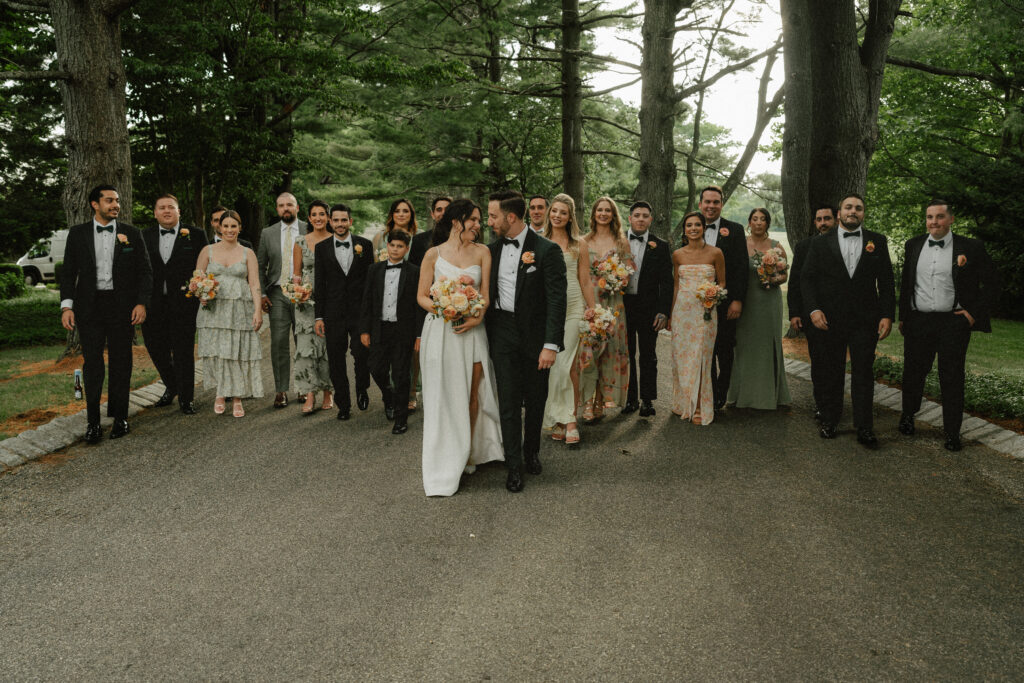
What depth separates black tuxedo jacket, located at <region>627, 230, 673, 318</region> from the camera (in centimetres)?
862

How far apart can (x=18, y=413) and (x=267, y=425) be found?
114 inches

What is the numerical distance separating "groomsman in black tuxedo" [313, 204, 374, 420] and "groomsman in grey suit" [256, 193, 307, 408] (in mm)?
703

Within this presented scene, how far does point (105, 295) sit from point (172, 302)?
1.27 m

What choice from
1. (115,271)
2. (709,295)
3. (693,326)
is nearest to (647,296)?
(693,326)

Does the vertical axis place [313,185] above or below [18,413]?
above

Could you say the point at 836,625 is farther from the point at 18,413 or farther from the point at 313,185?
the point at 313,185

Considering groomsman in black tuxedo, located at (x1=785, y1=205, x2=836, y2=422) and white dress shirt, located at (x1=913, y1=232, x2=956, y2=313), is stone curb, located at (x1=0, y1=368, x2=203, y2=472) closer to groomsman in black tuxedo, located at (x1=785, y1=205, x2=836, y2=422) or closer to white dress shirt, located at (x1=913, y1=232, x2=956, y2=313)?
groomsman in black tuxedo, located at (x1=785, y1=205, x2=836, y2=422)

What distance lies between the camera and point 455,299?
5.85 meters

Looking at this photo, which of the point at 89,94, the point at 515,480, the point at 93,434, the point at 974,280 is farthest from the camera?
the point at 89,94

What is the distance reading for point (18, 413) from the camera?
A: 8.51m

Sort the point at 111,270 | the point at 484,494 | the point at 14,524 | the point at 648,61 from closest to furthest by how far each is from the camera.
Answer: the point at 14,524 → the point at 484,494 → the point at 111,270 → the point at 648,61

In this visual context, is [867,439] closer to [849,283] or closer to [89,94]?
[849,283]

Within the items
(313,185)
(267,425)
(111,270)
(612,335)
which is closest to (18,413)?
(111,270)

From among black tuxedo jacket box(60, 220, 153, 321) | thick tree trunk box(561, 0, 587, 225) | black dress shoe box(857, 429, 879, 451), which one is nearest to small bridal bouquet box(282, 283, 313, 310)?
black tuxedo jacket box(60, 220, 153, 321)
